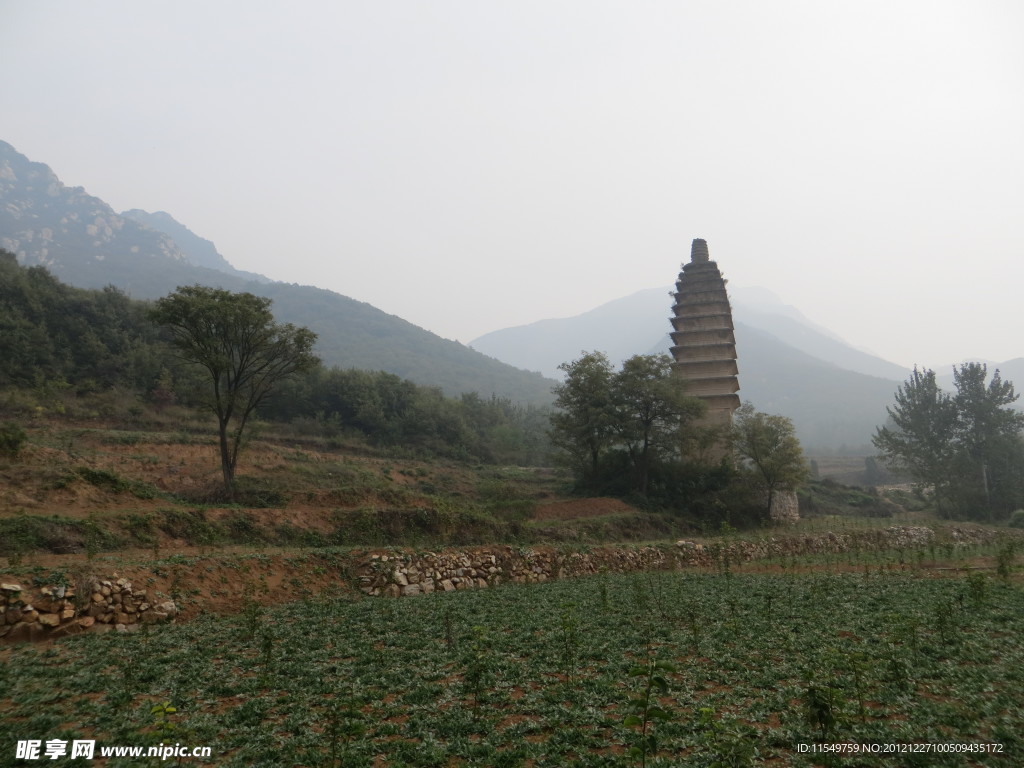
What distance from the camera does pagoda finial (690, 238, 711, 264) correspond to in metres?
52.0

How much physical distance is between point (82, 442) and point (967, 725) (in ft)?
109

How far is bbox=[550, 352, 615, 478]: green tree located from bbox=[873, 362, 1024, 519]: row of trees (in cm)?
2857

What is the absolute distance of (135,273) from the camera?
162000 millimetres

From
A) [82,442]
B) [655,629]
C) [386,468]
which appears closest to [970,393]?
[386,468]

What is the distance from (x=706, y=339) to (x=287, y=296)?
147 m

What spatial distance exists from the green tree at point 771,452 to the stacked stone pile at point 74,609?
1290 inches

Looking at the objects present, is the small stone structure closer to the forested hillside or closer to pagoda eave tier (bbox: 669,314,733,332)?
pagoda eave tier (bbox: 669,314,733,332)

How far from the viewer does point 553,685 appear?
788cm

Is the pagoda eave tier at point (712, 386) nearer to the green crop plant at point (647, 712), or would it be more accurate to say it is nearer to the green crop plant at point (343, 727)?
the green crop plant at point (647, 712)

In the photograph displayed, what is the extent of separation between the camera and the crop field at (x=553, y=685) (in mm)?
5852

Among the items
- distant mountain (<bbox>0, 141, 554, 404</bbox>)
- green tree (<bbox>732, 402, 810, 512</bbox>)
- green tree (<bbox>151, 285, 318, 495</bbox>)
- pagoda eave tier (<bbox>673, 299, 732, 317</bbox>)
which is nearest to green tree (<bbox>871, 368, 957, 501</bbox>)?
pagoda eave tier (<bbox>673, 299, 732, 317</bbox>)

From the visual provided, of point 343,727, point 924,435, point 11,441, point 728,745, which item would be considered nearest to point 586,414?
point 11,441

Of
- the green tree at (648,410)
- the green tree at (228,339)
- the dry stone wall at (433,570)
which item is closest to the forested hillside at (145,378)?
the green tree at (228,339)

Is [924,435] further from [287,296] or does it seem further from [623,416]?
[287,296]
